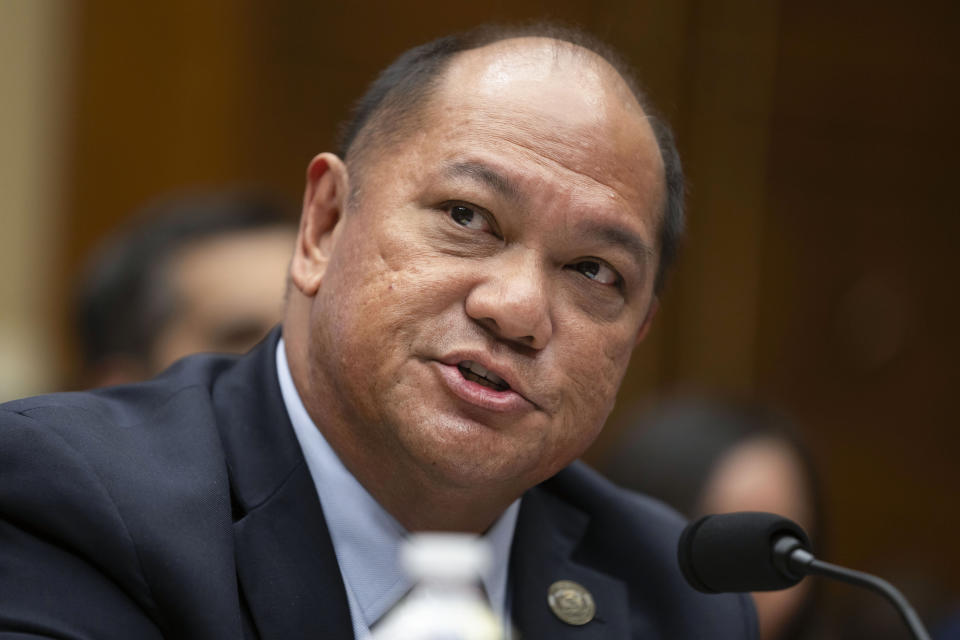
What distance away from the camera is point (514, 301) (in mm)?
1727

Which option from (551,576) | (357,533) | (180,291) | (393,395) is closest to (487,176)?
(393,395)

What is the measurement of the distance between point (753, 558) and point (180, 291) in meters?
Answer: 2.11

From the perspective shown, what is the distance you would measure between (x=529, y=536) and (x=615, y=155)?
648 mm

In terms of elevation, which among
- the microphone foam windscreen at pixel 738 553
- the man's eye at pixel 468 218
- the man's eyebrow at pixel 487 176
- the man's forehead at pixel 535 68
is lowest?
the microphone foam windscreen at pixel 738 553

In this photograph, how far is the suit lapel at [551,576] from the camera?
2016mm

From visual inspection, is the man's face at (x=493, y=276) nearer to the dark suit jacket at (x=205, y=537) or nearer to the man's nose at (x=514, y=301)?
the man's nose at (x=514, y=301)

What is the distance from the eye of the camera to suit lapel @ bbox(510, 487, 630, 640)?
2016 mm

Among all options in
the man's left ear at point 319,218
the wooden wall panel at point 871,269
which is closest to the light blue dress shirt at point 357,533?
the man's left ear at point 319,218

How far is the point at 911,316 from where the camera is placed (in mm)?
5828

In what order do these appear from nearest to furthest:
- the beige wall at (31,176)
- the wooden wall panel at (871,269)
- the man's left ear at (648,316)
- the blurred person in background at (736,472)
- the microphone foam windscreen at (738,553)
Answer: the microphone foam windscreen at (738,553) < the man's left ear at (648,316) < the blurred person in background at (736,472) < the beige wall at (31,176) < the wooden wall panel at (871,269)

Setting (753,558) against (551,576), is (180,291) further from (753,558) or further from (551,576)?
(753,558)

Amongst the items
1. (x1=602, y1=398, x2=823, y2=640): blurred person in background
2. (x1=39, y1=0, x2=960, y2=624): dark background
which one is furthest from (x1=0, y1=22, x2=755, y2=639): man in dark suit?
(x1=39, y1=0, x2=960, y2=624): dark background

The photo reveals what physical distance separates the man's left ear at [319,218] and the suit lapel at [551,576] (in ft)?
1.79

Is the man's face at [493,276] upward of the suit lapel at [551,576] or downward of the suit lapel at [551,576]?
upward
